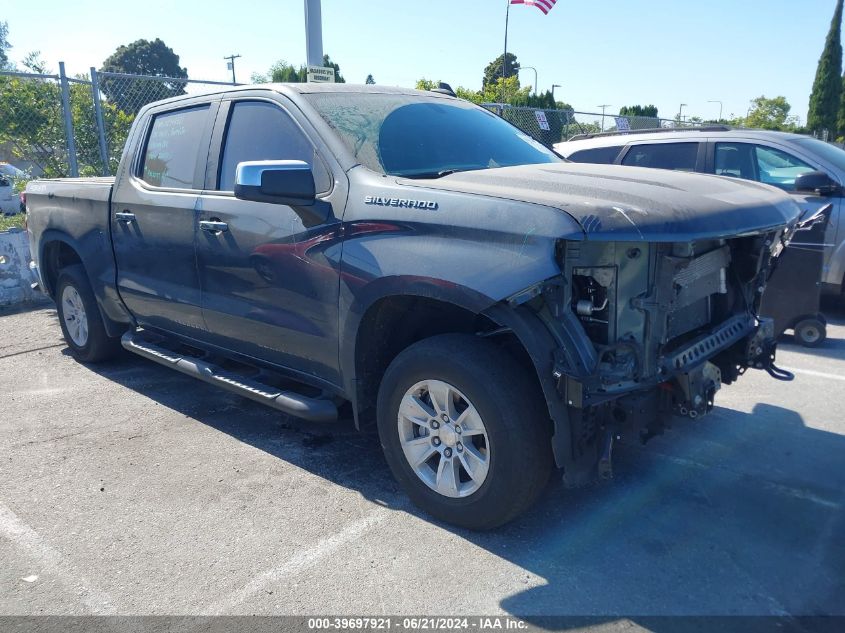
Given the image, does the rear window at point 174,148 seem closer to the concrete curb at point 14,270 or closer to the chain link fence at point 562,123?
the concrete curb at point 14,270

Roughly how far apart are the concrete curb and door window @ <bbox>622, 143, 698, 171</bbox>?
7107mm

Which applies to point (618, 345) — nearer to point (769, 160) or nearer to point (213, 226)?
point (213, 226)

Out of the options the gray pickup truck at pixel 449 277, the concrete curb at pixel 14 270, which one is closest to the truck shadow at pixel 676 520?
the gray pickup truck at pixel 449 277

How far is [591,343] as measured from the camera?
9.45ft

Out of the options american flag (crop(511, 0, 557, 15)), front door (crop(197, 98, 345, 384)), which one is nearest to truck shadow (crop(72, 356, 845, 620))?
front door (crop(197, 98, 345, 384))

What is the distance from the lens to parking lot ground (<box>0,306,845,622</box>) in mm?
2848

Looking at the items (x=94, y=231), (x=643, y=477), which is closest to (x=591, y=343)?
(x=643, y=477)

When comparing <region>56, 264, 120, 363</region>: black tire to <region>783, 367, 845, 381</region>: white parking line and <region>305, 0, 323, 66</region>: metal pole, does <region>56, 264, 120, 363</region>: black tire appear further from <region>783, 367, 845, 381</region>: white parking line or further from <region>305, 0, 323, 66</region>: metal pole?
<region>783, 367, 845, 381</region>: white parking line

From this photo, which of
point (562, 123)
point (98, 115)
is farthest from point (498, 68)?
point (98, 115)

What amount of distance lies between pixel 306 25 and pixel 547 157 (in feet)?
17.2

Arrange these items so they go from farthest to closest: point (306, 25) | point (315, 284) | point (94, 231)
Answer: point (306, 25) < point (94, 231) < point (315, 284)

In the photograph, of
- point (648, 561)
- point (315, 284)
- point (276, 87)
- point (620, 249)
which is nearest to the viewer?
point (620, 249)

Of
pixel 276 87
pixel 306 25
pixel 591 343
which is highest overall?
pixel 306 25

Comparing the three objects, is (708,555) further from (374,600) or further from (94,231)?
(94,231)
